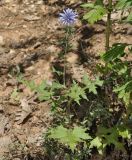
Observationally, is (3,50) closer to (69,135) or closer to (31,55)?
(31,55)

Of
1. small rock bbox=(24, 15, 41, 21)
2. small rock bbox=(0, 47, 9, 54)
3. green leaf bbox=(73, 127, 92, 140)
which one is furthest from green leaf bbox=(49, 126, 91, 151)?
small rock bbox=(24, 15, 41, 21)

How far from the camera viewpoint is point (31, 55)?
5375 mm

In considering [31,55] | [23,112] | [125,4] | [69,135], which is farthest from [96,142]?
[31,55]

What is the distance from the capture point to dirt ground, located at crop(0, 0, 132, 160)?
4.62 m

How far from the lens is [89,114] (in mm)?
4426

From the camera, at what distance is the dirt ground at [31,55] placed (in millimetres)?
4617

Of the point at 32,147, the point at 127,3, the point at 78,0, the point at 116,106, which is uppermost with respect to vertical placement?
the point at 127,3

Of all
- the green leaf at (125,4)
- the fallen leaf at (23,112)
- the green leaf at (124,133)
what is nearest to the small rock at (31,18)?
the fallen leaf at (23,112)

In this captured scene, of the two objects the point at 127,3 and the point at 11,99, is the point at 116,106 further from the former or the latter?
the point at 127,3

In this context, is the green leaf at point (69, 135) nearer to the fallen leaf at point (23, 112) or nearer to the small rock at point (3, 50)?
the fallen leaf at point (23, 112)

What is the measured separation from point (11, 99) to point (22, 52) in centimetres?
75

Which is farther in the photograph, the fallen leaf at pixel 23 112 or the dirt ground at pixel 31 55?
the fallen leaf at pixel 23 112

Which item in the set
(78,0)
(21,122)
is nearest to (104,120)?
(21,122)

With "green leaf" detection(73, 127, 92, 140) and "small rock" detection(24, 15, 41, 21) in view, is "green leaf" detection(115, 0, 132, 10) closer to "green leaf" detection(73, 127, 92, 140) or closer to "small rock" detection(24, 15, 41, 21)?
"green leaf" detection(73, 127, 92, 140)
